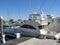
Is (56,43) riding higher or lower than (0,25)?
lower

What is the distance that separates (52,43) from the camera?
29.2ft

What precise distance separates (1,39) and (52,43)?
14.4 ft

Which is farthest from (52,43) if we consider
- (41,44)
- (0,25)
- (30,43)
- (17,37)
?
(0,25)

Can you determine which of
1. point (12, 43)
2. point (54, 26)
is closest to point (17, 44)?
point (12, 43)

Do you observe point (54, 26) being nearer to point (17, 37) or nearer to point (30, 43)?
point (17, 37)

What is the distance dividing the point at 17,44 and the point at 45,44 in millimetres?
2193

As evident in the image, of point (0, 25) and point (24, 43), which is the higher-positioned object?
point (0, 25)

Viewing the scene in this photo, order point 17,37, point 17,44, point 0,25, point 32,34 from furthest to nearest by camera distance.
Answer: point 32,34
point 17,37
point 0,25
point 17,44

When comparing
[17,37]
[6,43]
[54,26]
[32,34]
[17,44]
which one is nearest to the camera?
[17,44]

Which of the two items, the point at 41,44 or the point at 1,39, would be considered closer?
the point at 41,44

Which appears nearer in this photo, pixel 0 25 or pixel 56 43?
pixel 56 43

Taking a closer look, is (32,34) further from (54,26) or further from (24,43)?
(54,26)

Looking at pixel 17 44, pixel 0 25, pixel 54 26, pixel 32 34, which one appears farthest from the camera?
pixel 54 26

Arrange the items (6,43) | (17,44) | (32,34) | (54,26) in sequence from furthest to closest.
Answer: (54,26) → (32,34) → (6,43) → (17,44)
